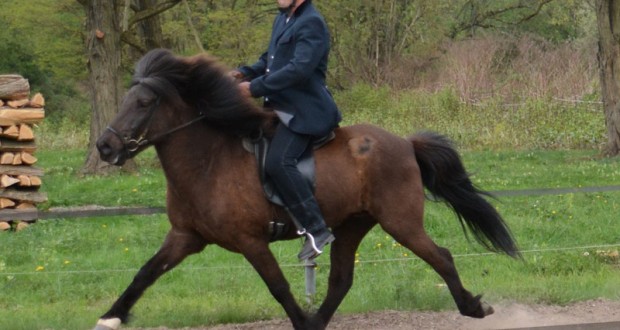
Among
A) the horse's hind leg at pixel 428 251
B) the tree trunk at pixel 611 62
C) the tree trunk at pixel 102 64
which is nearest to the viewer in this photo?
the horse's hind leg at pixel 428 251

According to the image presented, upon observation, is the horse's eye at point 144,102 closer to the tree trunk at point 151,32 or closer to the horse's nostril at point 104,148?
the horse's nostril at point 104,148

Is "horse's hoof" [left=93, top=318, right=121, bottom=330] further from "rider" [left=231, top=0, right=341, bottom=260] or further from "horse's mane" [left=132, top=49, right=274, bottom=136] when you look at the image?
"horse's mane" [left=132, top=49, right=274, bottom=136]

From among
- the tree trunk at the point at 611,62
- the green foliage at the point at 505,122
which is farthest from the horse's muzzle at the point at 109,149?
the green foliage at the point at 505,122

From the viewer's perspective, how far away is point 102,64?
18.7 meters

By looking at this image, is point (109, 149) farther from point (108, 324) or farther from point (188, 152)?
point (108, 324)

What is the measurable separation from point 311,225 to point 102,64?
13104 mm

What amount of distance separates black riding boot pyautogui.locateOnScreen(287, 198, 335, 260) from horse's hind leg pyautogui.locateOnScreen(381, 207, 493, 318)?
1.78 ft

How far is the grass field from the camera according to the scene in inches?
323

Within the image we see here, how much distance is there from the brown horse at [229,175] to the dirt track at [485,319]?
0.53m

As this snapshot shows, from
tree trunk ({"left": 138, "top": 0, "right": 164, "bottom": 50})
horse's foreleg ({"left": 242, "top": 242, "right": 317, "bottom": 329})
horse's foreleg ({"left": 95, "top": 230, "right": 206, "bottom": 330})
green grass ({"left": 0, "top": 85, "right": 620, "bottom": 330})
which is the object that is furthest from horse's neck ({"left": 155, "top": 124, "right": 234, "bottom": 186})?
tree trunk ({"left": 138, "top": 0, "right": 164, "bottom": 50})

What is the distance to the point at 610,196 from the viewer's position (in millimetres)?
13273

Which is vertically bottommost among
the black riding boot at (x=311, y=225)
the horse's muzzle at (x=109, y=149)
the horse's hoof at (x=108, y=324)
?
the horse's hoof at (x=108, y=324)

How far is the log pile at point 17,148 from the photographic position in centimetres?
1262

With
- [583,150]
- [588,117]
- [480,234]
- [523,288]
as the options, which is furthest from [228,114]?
[588,117]
